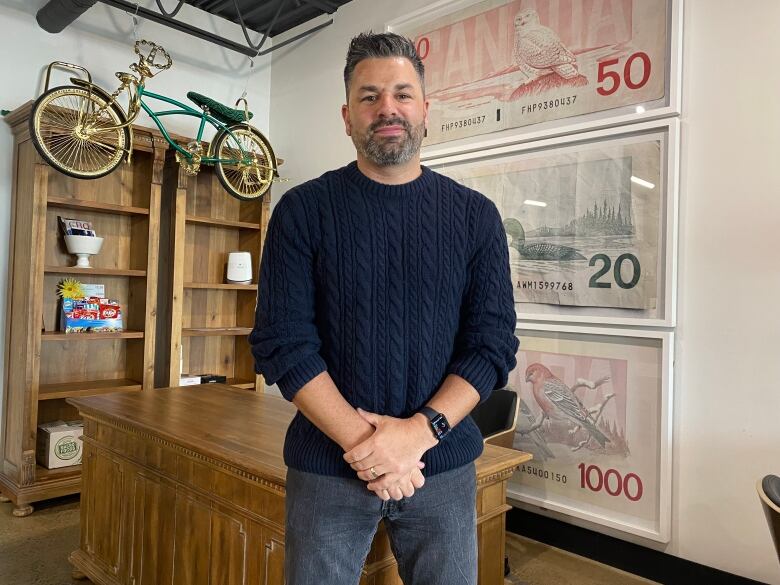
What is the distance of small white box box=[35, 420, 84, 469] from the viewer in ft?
11.5

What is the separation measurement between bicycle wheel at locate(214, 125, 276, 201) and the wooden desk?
5.75 ft

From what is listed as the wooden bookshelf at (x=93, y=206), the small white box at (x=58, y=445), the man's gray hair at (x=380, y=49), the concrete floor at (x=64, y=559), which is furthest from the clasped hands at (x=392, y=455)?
the wooden bookshelf at (x=93, y=206)

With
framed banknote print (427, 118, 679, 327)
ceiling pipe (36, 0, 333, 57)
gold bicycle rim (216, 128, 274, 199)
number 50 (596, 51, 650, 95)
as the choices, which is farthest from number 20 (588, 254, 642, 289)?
ceiling pipe (36, 0, 333, 57)

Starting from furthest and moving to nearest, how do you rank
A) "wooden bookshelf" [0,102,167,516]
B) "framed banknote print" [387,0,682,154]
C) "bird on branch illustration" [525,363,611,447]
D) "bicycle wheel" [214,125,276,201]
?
"bicycle wheel" [214,125,276,201], "wooden bookshelf" [0,102,167,516], "bird on branch illustration" [525,363,611,447], "framed banknote print" [387,0,682,154]

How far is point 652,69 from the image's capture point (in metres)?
2.79

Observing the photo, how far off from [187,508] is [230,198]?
10.6 ft

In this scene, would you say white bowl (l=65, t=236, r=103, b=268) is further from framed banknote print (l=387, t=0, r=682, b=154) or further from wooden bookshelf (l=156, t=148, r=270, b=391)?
framed banknote print (l=387, t=0, r=682, b=154)

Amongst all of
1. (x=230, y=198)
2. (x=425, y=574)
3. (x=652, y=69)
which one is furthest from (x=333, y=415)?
(x=230, y=198)

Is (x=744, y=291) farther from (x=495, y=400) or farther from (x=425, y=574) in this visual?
(x=425, y=574)

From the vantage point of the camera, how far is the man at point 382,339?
1.16m

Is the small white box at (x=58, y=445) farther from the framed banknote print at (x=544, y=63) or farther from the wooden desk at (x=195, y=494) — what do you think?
the framed banknote print at (x=544, y=63)

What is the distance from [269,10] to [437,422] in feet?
14.6

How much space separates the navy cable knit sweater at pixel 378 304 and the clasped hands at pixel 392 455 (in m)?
0.06

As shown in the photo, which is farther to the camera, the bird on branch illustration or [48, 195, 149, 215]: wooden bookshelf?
[48, 195, 149, 215]: wooden bookshelf
